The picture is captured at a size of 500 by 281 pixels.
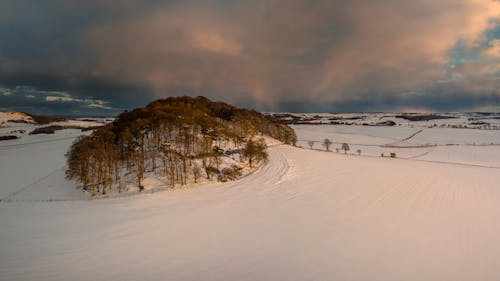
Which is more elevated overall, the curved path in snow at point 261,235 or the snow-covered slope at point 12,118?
the snow-covered slope at point 12,118

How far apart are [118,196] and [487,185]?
38.2 m

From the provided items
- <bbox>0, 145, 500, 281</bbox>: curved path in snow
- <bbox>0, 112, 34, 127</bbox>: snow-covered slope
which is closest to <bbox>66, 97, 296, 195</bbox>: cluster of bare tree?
<bbox>0, 145, 500, 281</bbox>: curved path in snow

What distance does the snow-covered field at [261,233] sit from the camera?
A: 1056 centimetres

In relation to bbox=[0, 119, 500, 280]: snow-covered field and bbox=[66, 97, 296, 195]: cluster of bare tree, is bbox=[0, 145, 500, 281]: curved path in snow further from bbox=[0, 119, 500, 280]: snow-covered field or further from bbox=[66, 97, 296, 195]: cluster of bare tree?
bbox=[66, 97, 296, 195]: cluster of bare tree

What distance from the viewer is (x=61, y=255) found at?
11781 mm

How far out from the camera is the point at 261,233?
1427 cm

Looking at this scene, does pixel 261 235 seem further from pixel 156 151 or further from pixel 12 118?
pixel 12 118

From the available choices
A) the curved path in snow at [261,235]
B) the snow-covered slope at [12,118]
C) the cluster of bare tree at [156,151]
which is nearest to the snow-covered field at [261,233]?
the curved path in snow at [261,235]

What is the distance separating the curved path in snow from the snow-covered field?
0.06 metres

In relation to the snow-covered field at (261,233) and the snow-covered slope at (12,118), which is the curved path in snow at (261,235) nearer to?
the snow-covered field at (261,233)

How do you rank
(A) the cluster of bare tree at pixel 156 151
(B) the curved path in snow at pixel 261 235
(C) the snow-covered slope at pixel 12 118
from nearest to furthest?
(B) the curved path in snow at pixel 261 235
(A) the cluster of bare tree at pixel 156 151
(C) the snow-covered slope at pixel 12 118

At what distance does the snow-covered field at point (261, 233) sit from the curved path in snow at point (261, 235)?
6 centimetres

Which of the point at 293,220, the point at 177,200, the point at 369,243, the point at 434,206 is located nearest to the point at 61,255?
the point at 177,200

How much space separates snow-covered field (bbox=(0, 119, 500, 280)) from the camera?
10562mm
